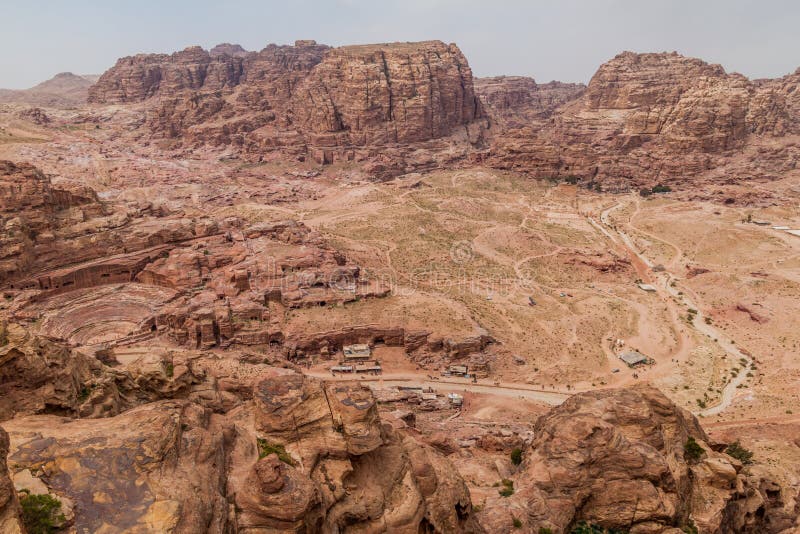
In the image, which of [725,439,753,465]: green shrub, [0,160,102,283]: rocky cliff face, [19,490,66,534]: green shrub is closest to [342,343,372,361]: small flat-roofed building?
[725,439,753,465]: green shrub

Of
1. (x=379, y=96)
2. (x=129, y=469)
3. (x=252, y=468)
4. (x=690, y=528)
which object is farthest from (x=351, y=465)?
(x=379, y=96)

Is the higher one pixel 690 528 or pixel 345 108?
pixel 345 108

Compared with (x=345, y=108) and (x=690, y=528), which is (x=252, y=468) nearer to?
(x=690, y=528)

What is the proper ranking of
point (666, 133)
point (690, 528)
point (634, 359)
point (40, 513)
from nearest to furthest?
point (40, 513) → point (690, 528) → point (634, 359) → point (666, 133)

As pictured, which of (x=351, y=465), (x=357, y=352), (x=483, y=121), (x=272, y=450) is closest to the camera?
(x=272, y=450)

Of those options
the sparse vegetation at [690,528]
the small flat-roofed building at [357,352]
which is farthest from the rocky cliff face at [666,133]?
the sparse vegetation at [690,528]

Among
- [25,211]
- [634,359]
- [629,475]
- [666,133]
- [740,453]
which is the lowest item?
[634,359]

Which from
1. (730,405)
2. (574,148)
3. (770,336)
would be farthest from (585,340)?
(574,148)

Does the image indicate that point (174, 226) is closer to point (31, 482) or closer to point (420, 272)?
point (420, 272)
